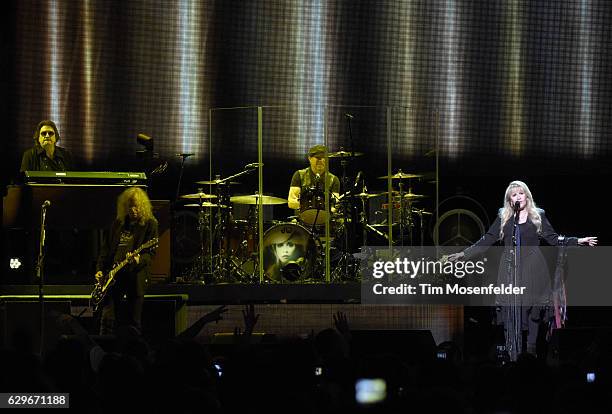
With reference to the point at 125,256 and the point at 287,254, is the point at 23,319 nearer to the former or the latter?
the point at 125,256

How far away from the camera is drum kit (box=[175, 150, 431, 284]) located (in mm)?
9094

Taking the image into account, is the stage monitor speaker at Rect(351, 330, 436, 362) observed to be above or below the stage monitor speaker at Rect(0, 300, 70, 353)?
above

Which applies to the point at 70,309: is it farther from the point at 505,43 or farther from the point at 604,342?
the point at 505,43

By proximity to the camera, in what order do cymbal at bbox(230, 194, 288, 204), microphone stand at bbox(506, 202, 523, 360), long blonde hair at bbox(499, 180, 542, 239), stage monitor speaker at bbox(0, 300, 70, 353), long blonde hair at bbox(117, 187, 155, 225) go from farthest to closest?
cymbal at bbox(230, 194, 288, 204) → long blonde hair at bbox(117, 187, 155, 225) → stage monitor speaker at bbox(0, 300, 70, 353) → long blonde hair at bbox(499, 180, 542, 239) → microphone stand at bbox(506, 202, 523, 360)

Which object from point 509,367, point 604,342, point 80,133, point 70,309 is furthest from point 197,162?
point 509,367

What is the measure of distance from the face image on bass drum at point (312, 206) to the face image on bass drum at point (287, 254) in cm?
14

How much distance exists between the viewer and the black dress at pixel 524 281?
7.55m

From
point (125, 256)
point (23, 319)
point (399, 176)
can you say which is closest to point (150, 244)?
point (125, 256)

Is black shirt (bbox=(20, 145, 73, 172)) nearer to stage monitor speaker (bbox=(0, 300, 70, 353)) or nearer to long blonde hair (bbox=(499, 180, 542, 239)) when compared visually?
stage monitor speaker (bbox=(0, 300, 70, 353))

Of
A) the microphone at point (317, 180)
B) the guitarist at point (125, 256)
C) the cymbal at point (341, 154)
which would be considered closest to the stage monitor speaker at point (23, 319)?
the guitarist at point (125, 256)

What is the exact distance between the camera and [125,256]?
790 centimetres

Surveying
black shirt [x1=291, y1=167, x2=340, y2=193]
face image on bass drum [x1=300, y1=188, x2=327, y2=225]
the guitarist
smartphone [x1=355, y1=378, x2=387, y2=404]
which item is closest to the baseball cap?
black shirt [x1=291, y1=167, x2=340, y2=193]

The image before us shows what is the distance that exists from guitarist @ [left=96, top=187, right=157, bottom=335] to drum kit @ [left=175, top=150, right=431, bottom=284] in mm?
1356

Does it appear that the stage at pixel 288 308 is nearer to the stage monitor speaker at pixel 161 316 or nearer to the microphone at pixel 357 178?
the stage monitor speaker at pixel 161 316
